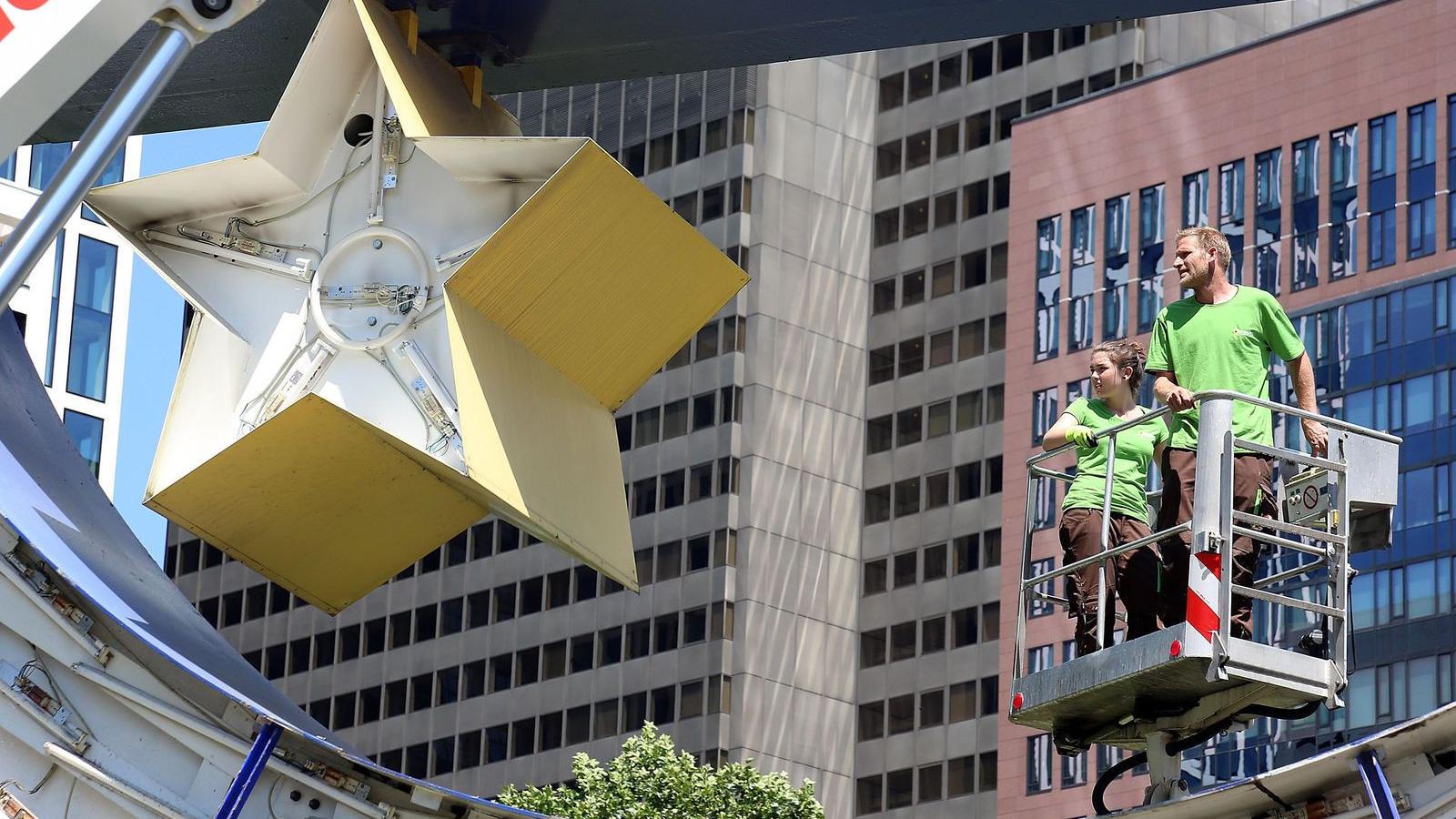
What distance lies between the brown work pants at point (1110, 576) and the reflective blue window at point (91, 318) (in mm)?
50543

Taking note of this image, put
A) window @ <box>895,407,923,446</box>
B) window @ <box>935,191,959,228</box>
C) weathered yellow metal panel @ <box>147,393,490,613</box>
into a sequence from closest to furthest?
weathered yellow metal panel @ <box>147,393,490,613</box> < window @ <box>895,407,923,446</box> < window @ <box>935,191,959,228</box>

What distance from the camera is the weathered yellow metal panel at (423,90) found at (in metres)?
11.5

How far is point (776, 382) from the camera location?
102750 millimetres

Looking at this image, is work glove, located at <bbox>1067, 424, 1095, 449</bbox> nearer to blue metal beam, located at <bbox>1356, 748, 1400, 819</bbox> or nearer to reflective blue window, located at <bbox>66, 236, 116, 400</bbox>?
blue metal beam, located at <bbox>1356, 748, 1400, 819</bbox>

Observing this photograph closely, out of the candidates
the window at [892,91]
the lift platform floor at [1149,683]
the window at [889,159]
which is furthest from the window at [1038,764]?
the lift platform floor at [1149,683]

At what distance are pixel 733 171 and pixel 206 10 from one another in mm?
96044

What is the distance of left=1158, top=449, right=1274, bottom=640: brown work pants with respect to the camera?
11.4 meters

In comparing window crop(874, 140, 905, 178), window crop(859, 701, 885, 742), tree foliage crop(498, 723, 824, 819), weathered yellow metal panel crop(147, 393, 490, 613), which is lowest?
weathered yellow metal panel crop(147, 393, 490, 613)

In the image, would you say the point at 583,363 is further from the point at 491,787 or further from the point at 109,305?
the point at 491,787

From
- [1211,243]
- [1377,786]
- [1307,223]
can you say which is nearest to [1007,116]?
[1307,223]

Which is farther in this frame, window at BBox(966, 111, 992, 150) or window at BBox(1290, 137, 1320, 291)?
window at BBox(966, 111, 992, 150)

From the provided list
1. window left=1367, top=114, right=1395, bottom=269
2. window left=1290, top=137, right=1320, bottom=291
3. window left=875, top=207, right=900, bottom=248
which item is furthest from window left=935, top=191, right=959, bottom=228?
window left=1367, top=114, right=1395, bottom=269

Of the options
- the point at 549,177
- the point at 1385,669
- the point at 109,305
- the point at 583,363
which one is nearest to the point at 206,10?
the point at 549,177

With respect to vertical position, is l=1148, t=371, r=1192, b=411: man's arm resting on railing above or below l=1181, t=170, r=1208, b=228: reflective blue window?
below
